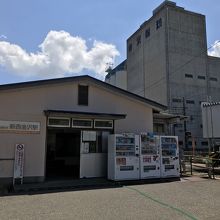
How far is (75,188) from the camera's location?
10258mm

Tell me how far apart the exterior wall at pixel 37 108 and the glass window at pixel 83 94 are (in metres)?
0.16

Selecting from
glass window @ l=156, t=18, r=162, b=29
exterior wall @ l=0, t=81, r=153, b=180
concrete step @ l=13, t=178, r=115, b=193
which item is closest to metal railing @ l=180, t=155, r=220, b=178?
exterior wall @ l=0, t=81, r=153, b=180

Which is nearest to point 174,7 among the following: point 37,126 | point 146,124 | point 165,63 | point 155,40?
point 155,40

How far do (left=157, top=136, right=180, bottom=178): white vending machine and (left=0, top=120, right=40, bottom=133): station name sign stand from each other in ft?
18.5

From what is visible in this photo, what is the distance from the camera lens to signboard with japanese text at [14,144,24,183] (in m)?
10.8

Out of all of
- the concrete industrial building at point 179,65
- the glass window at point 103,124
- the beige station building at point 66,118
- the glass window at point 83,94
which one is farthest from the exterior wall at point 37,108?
the concrete industrial building at point 179,65

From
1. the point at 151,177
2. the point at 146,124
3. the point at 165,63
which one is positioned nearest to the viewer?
the point at 151,177

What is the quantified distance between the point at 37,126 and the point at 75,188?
3.16 meters

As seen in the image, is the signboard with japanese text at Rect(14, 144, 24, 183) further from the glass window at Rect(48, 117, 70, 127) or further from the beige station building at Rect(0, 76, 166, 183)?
the glass window at Rect(48, 117, 70, 127)

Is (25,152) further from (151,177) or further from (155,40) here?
(155,40)

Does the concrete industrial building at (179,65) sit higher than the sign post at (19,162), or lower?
higher

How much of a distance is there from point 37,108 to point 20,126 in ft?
3.43

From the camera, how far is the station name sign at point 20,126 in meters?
11.1

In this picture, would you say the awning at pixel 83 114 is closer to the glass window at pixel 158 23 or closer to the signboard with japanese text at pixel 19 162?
the signboard with japanese text at pixel 19 162
